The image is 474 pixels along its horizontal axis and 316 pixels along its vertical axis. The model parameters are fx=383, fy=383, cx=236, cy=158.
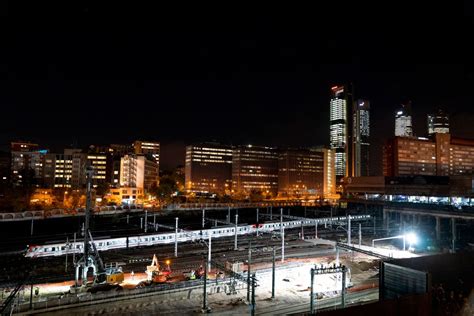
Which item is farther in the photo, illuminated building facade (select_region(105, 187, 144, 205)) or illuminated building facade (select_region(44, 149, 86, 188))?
illuminated building facade (select_region(44, 149, 86, 188))

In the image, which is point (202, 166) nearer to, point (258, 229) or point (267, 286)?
point (258, 229)

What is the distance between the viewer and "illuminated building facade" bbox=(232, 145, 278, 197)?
495 ft

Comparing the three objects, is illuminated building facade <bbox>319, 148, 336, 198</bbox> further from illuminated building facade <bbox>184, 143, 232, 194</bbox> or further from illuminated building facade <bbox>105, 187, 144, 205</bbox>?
illuminated building facade <bbox>105, 187, 144, 205</bbox>

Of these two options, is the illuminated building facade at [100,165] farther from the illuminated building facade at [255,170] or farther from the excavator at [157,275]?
the excavator at [157,275]

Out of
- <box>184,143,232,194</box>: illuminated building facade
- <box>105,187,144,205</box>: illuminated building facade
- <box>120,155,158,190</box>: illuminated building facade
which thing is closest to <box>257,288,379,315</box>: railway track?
<box>105,187,144,205</box>: illuminated building facade

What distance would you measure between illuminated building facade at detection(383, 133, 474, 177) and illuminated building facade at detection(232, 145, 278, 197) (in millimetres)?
44116

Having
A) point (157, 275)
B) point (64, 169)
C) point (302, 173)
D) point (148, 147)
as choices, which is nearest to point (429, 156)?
point (302, 173)

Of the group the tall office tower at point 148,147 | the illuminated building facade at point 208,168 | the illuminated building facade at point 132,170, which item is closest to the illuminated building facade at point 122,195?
the illuminated building facade at point 132,170

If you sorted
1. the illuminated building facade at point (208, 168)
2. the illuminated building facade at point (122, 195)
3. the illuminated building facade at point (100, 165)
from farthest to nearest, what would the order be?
the illuminated building facade at point (208, 168) < the illuminated building facade at point (100, 165) < the illuminated building facade at point (122, 195)

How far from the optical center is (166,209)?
7800 cm

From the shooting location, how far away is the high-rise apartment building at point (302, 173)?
157 m

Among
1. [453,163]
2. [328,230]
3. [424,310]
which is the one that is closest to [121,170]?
[328,230]

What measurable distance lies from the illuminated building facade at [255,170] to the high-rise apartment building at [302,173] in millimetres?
3163

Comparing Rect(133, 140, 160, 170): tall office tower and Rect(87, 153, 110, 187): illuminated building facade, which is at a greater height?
Rect(133, 140, 160, 170): tall office tower
